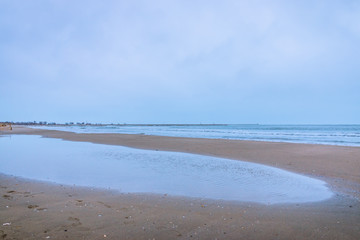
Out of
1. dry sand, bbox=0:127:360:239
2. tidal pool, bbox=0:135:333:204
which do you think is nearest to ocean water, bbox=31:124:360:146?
tidal pool, bbox=0:135:333:204

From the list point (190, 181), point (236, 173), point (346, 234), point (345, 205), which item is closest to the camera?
point (346, 234)

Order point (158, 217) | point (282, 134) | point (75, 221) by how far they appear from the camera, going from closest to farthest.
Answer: point (75, 221) → point (158, 217) → point (282, 134)

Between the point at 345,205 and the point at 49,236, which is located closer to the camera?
the point at 49,236

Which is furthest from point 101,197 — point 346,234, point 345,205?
point 345,205

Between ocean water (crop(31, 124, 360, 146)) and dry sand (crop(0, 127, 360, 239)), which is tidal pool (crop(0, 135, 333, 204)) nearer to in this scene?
dry sand (crop(0, 127, 360, 239))

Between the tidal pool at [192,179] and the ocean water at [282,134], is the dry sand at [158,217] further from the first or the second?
the ocean water at [282,134]

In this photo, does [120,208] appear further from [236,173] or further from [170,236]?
[236,173]

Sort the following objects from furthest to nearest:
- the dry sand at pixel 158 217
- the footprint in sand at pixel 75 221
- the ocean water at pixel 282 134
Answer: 1. the ocean water at pixel 282 134
2. the footprint in sand at pixel 75 221
3. the dry sand at pixel 158 217

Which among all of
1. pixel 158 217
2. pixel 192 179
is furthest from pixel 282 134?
pixel 158 217

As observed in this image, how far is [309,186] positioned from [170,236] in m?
6.36

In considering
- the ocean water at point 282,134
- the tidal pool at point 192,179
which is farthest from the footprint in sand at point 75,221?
the ocean water at point 282,134

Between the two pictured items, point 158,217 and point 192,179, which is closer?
point 158,217

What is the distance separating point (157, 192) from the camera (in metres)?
7.81

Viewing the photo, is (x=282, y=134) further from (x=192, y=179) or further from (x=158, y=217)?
(x=158, y=217)
